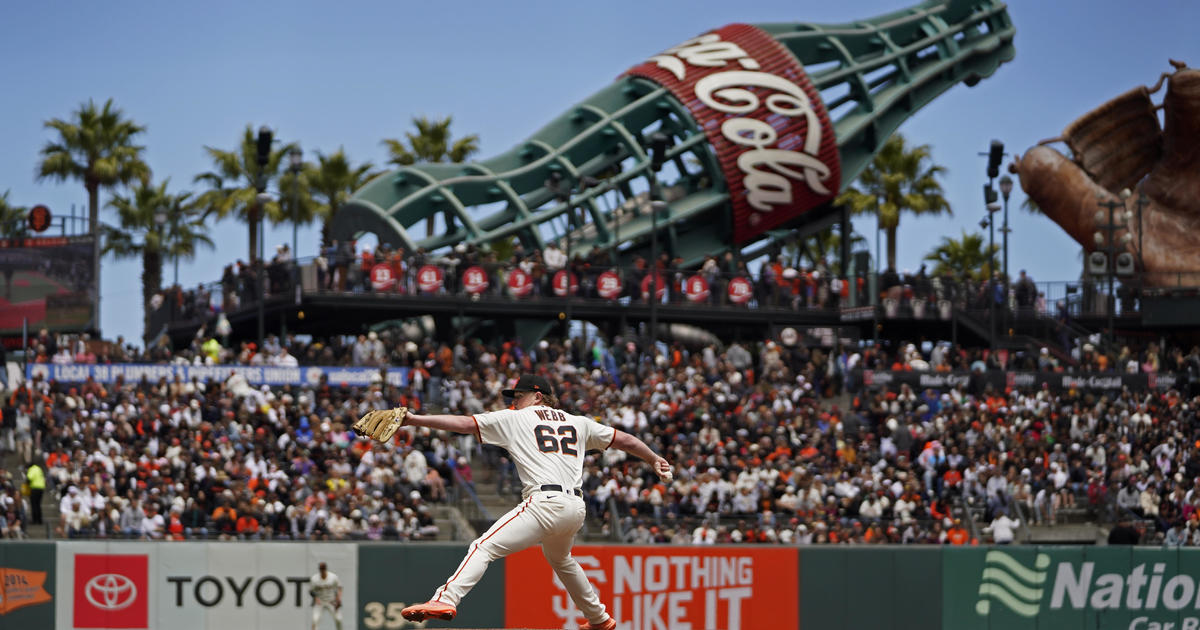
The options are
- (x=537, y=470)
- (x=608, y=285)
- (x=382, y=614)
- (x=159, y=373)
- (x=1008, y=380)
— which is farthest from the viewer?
(x=608, y=285)

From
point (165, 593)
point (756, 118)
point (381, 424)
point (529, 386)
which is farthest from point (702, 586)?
point (756, 118)

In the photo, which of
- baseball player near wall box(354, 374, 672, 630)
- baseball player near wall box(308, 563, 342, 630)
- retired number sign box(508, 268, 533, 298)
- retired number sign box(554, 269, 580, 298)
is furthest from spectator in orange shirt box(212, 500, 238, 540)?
retired number sign box(554, 269, 580, 298)

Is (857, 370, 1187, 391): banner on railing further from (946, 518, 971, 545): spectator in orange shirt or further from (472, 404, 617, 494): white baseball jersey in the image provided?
(472, 404, 617, 494): white baseball jersey

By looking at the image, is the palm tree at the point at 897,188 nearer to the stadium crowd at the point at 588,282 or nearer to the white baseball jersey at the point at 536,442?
the stadium crowd at the point at 588,282

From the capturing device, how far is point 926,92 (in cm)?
5166

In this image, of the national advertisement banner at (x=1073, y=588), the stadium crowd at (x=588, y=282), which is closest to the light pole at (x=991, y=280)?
the stadium crowd at (x=588, y=282)

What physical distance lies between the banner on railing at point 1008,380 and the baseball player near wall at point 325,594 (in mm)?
16274

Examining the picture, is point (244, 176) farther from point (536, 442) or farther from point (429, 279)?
point (536, 442)

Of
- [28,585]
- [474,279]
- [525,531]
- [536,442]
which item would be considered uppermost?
[474,279]

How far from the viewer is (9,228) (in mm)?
58531

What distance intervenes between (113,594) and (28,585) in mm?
1153

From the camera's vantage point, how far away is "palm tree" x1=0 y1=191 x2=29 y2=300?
4778 centimetres

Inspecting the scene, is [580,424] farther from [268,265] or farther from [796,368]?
[268,265]

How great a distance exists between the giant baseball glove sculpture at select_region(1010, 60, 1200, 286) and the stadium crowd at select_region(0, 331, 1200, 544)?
44.2 ft
